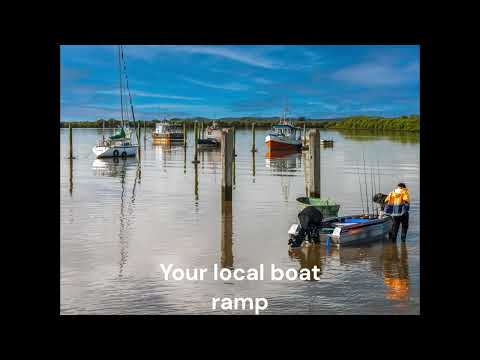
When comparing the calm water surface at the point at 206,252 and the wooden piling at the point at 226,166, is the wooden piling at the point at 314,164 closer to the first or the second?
the calm water surface at the point at 206,252

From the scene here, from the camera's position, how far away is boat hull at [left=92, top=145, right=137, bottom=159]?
5172 centimetres

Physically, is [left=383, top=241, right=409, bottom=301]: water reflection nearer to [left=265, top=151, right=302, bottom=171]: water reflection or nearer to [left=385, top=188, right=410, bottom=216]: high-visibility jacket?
[left=385, top=188, right=410, bottom=216]: high-visibility jacket

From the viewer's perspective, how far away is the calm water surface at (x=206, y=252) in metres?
11.9

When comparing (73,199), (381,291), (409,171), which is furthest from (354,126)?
(381,291)

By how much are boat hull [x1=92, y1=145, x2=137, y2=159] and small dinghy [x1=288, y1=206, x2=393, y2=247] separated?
36322 mm

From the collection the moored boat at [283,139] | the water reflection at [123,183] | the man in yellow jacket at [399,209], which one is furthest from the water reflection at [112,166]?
the man in yellow jacket at [399,209]

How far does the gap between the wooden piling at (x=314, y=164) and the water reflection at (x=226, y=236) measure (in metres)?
2.99

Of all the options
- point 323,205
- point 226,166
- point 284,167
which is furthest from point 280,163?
point 323,205

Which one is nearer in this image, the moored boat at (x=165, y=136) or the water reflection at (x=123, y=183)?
the water reflection at (x=123, y=183)

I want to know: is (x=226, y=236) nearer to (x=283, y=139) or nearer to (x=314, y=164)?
(x=314, y=164)

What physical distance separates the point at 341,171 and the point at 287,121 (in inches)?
1310

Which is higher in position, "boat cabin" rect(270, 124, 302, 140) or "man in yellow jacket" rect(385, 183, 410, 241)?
"boat cabin" rect(270, 124, 302, 140)

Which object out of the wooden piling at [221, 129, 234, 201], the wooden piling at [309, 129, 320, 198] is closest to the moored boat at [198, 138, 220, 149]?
the wooden piling at [221, 129, 234, 201]

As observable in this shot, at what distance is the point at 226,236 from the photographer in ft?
60.5
